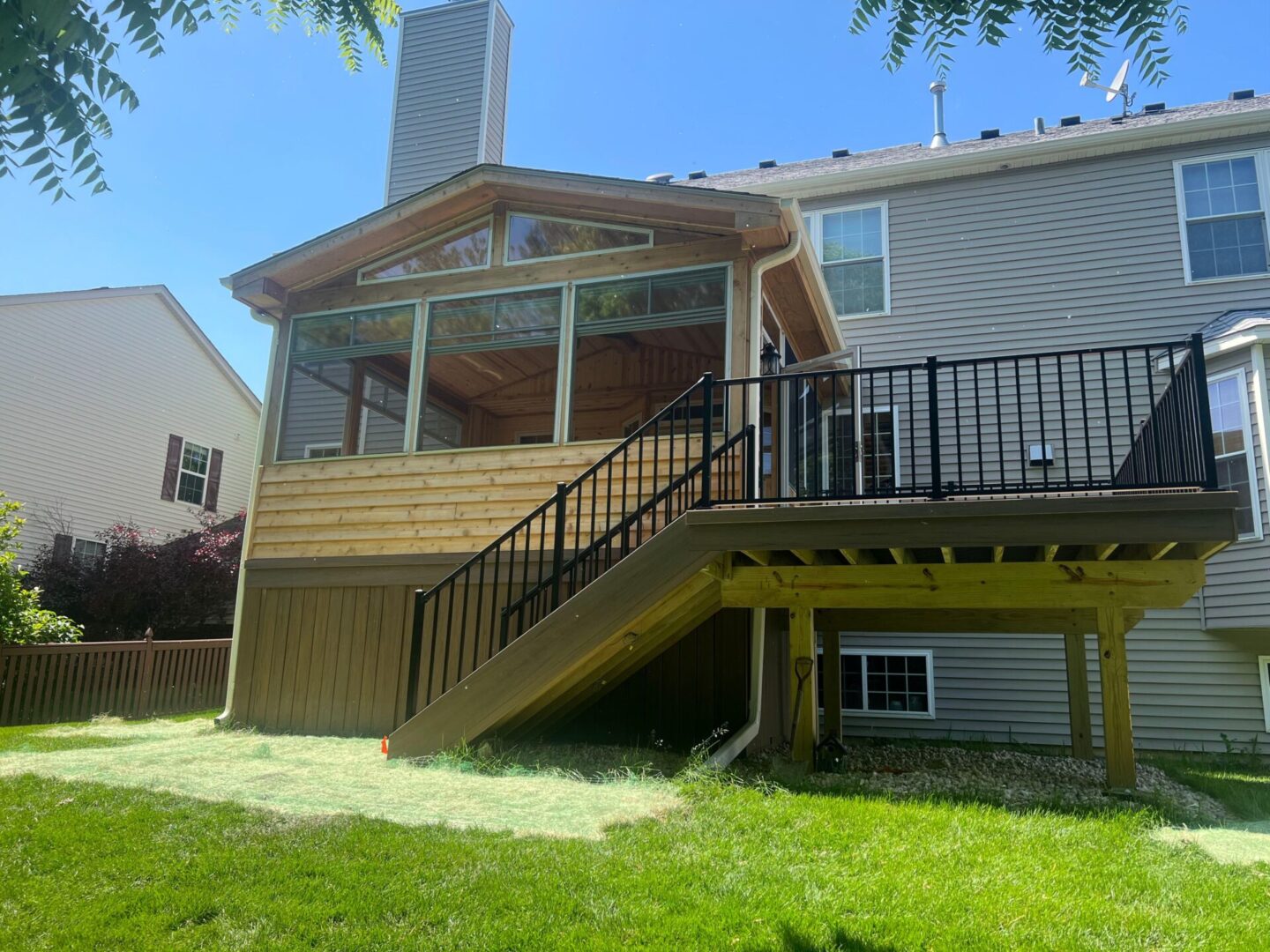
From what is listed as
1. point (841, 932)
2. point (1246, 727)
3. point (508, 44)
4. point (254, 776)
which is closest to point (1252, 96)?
point (1246, 727)

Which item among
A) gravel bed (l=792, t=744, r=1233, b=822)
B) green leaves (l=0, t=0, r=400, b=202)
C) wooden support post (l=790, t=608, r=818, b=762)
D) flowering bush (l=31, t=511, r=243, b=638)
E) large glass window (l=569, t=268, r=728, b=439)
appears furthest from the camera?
flowering bush (l=31, t=511, r=243, b=638)

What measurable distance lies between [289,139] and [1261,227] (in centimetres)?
999

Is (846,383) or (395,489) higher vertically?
(846,383)

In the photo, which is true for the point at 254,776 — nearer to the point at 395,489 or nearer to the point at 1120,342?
the point at 395,489

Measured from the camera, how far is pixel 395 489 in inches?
318

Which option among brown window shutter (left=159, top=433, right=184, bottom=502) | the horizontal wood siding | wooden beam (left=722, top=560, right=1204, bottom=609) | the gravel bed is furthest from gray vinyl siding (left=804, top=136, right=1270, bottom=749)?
brown window shutter (left=159, top=433, right=184, bottom=502)

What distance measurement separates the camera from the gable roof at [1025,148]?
1045cm

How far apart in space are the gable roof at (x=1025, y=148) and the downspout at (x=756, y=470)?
4.77 m

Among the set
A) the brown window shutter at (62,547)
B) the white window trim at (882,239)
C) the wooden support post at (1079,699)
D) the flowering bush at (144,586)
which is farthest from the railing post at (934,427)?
the brown window shutter at (62,547)

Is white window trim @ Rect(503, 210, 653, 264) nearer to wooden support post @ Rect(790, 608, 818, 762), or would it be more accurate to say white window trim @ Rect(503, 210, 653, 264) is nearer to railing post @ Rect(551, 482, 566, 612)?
railing post @ Rect(551, 482, 566, 612)

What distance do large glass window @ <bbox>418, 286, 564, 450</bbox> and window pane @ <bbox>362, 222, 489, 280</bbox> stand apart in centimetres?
38

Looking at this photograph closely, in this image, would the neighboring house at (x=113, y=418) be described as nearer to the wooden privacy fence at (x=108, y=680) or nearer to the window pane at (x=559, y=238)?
the wooden privacy fence at (x=108, y=680)

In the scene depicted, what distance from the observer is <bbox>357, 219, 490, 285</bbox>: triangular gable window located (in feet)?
27.6

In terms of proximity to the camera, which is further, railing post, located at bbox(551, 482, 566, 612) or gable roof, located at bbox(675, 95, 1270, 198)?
gable roof, located at bbox(675, 95, 1270, 198)
